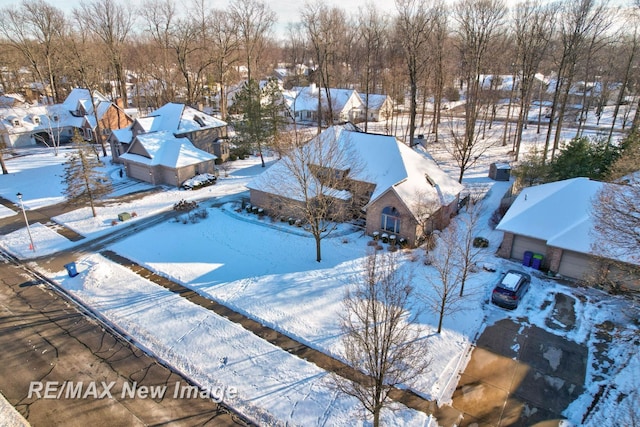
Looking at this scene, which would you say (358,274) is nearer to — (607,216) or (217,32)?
(607,216)

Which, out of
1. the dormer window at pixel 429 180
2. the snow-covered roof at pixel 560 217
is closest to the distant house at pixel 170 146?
the dormer window at pixel 429 180

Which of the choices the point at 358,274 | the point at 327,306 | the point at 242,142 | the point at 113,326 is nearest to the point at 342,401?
the point at 327,306

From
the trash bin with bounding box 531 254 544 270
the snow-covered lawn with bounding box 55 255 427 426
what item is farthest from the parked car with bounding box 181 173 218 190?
the trash bin with bounding box 531 254 544 270

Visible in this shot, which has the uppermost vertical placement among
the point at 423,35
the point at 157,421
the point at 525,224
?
the point at 423,35

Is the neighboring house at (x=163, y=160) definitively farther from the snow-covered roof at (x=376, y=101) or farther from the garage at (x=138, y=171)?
the snow-covered roof at (x=376, y=101)

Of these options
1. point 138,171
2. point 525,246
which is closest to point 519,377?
point 525,246
